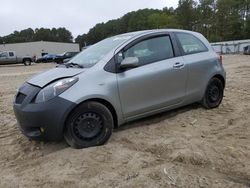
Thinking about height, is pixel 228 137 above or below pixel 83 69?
below

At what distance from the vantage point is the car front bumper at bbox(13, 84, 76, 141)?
4.69 m

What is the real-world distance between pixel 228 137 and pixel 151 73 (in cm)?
149

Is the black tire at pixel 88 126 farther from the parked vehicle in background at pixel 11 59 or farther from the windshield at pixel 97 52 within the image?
the parked vehicle in background at pixel 11 59

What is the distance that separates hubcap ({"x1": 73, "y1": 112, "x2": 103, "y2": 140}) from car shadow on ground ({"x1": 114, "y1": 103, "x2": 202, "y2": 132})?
0.78 metres

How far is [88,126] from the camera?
4969mm

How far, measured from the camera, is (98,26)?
136500mm

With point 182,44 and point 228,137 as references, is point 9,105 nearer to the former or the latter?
point 182,44

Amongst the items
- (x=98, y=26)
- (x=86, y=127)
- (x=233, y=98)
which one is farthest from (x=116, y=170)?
(x=98, y=26)

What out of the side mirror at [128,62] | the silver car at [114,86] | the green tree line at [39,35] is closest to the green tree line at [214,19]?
the green tree line at [39,35]

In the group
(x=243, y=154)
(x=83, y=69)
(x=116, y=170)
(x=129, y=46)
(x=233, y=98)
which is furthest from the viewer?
(x=233, y=98)

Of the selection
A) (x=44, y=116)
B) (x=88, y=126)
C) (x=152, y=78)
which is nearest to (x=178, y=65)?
(x=152, y=78)

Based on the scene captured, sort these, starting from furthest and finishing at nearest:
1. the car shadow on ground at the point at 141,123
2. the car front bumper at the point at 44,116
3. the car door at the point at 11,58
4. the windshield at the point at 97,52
Answer: the car door at the point at 11,58 → the windshield at the point at 97,52 → the car shadow on ground at the point at 141,123 → the car front bumper at the point at 44,116

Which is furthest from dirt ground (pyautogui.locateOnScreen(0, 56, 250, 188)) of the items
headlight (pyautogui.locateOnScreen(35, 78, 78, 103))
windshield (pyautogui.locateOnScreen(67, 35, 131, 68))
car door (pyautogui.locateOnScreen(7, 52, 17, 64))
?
car door (pyautogui.locateOnScreen(7, 52, 17, 64))

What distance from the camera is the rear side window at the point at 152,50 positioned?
5.70 meters
